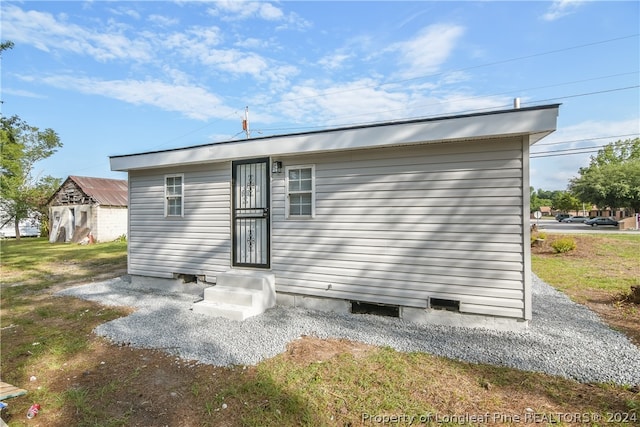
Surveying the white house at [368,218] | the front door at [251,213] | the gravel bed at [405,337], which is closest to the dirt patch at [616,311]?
the gravel bed at [405,337]

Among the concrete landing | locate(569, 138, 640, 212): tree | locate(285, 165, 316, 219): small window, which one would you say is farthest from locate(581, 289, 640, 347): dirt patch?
locate(569, 138, 640, 212): tree

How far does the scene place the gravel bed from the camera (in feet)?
11.1

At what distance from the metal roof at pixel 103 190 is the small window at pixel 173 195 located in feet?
53.9

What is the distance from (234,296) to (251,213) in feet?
5.28

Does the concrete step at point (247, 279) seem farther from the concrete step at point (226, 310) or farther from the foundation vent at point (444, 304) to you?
the foundation vent at point (444, 304)

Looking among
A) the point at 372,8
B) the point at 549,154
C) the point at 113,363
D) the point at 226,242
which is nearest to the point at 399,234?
the point at 226,242

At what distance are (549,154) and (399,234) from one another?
1860 centimetres

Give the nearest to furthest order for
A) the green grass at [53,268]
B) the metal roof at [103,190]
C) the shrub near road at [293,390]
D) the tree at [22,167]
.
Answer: the shrub near road at [293,390]
the green grass at [53,268]
the tree at [22,167]
the metal roof at [103,190]

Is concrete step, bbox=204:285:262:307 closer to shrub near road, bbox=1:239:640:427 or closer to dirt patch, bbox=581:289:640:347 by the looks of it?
shrub near road, bbox=1:239:640:427

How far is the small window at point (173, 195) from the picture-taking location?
22.2 feet

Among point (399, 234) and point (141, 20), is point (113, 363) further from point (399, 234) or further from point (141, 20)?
point (141, 20)

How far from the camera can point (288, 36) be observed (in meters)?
9.37

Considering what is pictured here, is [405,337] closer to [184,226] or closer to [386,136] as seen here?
[386,136]

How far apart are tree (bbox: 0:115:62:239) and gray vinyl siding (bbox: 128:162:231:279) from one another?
11.2m
